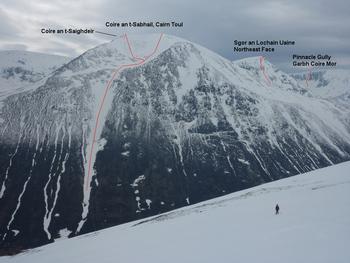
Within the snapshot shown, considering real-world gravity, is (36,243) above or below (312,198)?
below

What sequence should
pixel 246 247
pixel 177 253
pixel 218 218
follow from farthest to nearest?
1. pixel 218 218
2. pixel 177 253
3. pixel 246 247

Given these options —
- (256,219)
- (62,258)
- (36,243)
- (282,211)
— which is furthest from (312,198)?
(36,243)

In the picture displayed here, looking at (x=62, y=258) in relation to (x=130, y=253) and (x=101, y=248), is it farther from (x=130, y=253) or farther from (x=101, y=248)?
(x=130, y=253)

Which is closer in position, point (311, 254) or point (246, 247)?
point (311, 254)

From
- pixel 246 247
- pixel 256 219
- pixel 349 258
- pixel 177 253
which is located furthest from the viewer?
pixel 256 219

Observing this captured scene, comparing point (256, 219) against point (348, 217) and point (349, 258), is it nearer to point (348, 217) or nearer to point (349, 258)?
point (348, 217)

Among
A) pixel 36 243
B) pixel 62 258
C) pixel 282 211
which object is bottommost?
pixel 36 243
